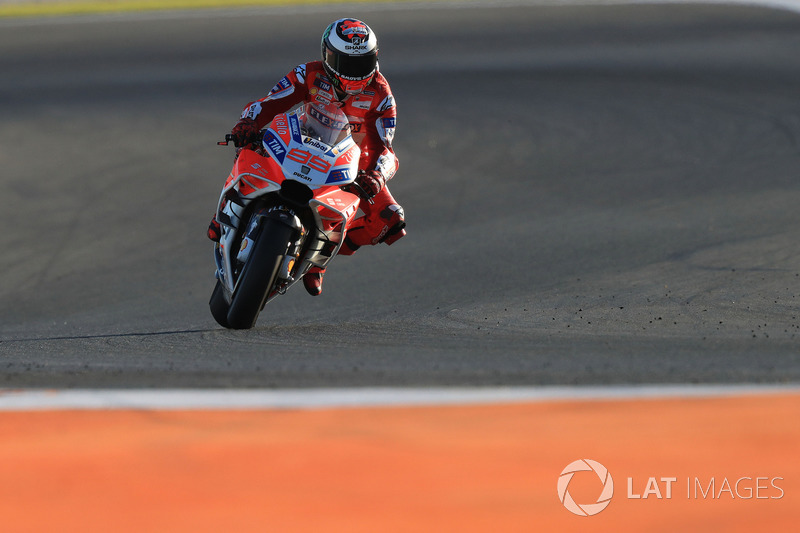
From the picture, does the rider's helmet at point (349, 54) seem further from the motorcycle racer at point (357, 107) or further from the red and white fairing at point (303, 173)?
the red and white fairing at point (303, 173)

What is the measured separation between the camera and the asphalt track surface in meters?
4.73

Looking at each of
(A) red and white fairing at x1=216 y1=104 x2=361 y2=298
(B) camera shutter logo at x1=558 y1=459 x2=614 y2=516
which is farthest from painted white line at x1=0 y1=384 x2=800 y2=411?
(A) red and white fairing at x1=216 y1=104 x2=361 y2=298

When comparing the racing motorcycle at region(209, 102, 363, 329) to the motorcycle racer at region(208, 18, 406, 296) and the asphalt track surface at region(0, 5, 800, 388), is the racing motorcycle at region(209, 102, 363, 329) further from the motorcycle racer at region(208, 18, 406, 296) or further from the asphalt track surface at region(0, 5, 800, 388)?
the asphalt track surface at region(0, 5, 800, 388)

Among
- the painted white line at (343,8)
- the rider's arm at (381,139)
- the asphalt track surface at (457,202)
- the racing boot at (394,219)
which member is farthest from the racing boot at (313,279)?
the painted white line at (343,8)

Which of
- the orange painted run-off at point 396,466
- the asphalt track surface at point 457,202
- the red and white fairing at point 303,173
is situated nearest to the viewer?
the orange painted run-off at point 396,466

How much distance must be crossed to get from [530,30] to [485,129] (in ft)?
15.5

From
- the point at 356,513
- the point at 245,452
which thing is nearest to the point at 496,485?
the point at 356,513

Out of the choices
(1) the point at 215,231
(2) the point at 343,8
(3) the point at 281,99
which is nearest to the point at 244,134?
(3) the point at 281,99

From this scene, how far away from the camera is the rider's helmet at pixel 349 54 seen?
5586mm

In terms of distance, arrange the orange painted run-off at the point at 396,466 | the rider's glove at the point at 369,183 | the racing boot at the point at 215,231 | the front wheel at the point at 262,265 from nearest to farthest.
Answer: the orange painted run-off at the point at 396,466
the front wheel at the point at 262,265
the rider's glove at the point at 369,183
the racing boot at the point at 215,231

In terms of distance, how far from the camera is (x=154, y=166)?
33.9 feet
